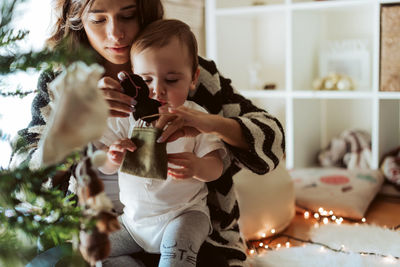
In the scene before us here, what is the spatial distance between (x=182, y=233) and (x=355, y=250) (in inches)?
30.3

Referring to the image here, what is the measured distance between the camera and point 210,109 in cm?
139

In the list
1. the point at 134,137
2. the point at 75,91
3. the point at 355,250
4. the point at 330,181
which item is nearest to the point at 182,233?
the point at 134,137

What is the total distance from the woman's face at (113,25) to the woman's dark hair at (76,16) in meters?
0.02

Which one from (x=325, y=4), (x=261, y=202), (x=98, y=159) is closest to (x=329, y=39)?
(x=325, y=4)

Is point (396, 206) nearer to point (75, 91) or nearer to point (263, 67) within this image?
point (263, 67)

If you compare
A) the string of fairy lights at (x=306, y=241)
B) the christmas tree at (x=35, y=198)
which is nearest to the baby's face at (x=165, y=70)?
the christmas tree at (x=35, y=198)

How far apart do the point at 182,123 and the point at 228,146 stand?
0.83ft

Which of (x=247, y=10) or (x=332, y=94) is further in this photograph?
(x=247, y=10)

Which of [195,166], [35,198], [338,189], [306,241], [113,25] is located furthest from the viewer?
[338,189]

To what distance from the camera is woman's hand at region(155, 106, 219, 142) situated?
3.26 ft

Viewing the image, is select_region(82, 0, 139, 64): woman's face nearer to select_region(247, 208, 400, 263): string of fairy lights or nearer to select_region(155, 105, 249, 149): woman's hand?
select_region(155, 105, 249, 149): woman's hand

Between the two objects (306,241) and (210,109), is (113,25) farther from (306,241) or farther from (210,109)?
(306,241)

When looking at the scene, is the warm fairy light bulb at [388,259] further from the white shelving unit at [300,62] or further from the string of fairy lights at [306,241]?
the white shelving unit at [300,62]

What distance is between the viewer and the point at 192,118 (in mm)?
1020
